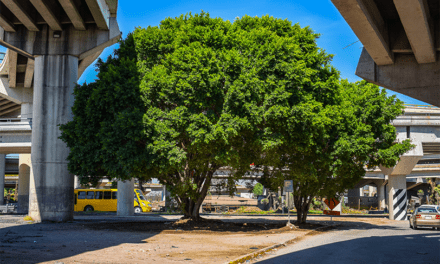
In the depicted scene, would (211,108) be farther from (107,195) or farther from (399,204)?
(107,195)

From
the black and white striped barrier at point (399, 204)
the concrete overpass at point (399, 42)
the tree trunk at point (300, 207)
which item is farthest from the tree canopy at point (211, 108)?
the black and white striped barrier at point (399, 204)

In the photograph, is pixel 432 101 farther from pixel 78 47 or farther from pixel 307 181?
pixel 78 47

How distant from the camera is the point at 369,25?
10.6 m

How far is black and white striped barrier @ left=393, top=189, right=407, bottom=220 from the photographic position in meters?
32.6

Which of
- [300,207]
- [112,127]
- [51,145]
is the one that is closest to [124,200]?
[51,145]

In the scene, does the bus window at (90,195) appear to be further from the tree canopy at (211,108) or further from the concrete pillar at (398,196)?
the concrete pillar at (398,196)

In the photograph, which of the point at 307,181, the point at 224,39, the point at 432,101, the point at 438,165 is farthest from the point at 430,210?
the point at 438,165

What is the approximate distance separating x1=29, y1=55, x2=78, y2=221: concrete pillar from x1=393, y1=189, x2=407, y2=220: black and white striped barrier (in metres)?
24.6

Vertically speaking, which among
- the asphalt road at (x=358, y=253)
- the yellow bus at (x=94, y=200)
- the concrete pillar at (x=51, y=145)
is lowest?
the yellow bus at (x=94, y=200)

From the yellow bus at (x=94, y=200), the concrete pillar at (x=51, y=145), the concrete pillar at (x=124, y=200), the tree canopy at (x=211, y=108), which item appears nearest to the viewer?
the tree canopy at (x=211, y=108)

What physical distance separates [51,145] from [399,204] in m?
26.5

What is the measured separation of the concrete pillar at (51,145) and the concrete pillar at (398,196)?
24.4m

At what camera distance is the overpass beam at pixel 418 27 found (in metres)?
9.41

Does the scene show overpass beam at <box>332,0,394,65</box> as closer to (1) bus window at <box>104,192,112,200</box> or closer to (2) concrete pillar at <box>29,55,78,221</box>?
(2) concrete pillar at <box>29,55,78,221</box>
